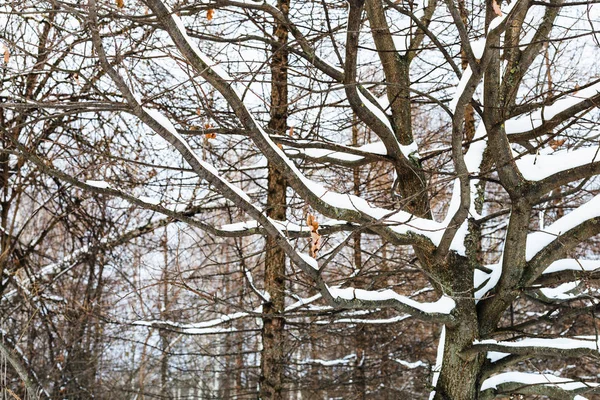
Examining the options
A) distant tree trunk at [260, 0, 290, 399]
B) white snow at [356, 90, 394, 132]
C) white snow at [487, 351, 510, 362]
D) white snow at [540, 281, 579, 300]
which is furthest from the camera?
distant tree trunk at [260, 0, 290, 399]

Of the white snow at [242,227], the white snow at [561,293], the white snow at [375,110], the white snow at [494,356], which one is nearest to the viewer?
the white snow at [375,110]

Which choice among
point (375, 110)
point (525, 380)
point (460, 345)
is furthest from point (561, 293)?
point (375, 110)

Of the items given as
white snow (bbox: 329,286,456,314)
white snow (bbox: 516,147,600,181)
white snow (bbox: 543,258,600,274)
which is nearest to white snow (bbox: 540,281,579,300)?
white snow (bbox: 543,258,600,274)

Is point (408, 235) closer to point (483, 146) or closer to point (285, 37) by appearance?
point (483, 146)

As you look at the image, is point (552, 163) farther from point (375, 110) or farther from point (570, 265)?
point (375, 110)

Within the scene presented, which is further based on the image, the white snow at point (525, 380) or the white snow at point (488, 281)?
the white snow at point (488, 281)

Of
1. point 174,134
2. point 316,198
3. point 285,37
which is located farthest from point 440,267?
point 285,37

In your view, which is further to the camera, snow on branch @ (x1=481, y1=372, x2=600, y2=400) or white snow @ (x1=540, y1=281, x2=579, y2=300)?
white snow @ (x1=540, y1=281, x2=579, y2=300)

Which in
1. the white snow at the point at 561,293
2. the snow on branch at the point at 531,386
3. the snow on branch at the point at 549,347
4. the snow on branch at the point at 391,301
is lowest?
the snow on branch at the point at 531,386

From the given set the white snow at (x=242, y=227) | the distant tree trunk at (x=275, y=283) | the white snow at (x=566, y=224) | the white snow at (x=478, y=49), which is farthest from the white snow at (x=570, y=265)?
the distant tree trunk at (x=275, y=283)

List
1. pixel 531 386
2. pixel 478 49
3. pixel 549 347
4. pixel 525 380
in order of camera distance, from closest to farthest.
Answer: pixel 478 49
pixel 549 347
pixel 531 386
pixel 525 380

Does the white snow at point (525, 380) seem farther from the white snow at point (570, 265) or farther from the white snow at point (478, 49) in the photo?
the white snow at point (478, 49)

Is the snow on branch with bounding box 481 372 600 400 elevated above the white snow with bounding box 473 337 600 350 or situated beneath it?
situated beneath

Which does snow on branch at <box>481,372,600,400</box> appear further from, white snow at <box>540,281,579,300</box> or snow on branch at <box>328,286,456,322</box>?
snow on branch at <box>328,286,456,322</box>
